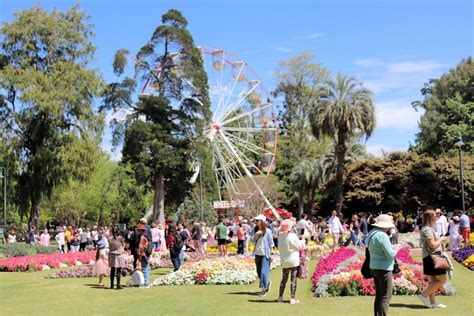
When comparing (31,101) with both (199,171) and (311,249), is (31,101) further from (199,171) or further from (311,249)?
(311,249)

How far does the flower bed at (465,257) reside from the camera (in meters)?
18.4

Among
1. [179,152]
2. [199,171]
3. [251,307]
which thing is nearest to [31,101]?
[179,152]

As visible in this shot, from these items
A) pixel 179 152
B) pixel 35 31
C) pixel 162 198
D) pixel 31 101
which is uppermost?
pixel 35 31

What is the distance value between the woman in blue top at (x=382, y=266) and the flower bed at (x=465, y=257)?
9.88m

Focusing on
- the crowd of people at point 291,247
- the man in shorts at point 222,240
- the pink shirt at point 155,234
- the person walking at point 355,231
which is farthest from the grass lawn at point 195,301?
the person walking at point 355,231

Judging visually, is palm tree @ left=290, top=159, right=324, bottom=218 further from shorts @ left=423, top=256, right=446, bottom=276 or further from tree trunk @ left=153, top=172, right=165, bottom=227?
shorts @ left=423, top=256, right=446, bottom=276

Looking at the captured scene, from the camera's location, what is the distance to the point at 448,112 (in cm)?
6094

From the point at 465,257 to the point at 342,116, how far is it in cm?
2147

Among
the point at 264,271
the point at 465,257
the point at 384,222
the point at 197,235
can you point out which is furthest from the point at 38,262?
the point at 384,222

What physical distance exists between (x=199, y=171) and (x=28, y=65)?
13.4 metres

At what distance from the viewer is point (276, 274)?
62.0 feet

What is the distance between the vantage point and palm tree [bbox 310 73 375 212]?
40500 millimetres

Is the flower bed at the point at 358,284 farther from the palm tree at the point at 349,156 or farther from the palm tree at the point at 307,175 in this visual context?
the palm tree at the point at 307,175

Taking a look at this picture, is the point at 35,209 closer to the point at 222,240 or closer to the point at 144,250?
the point at 222,240
